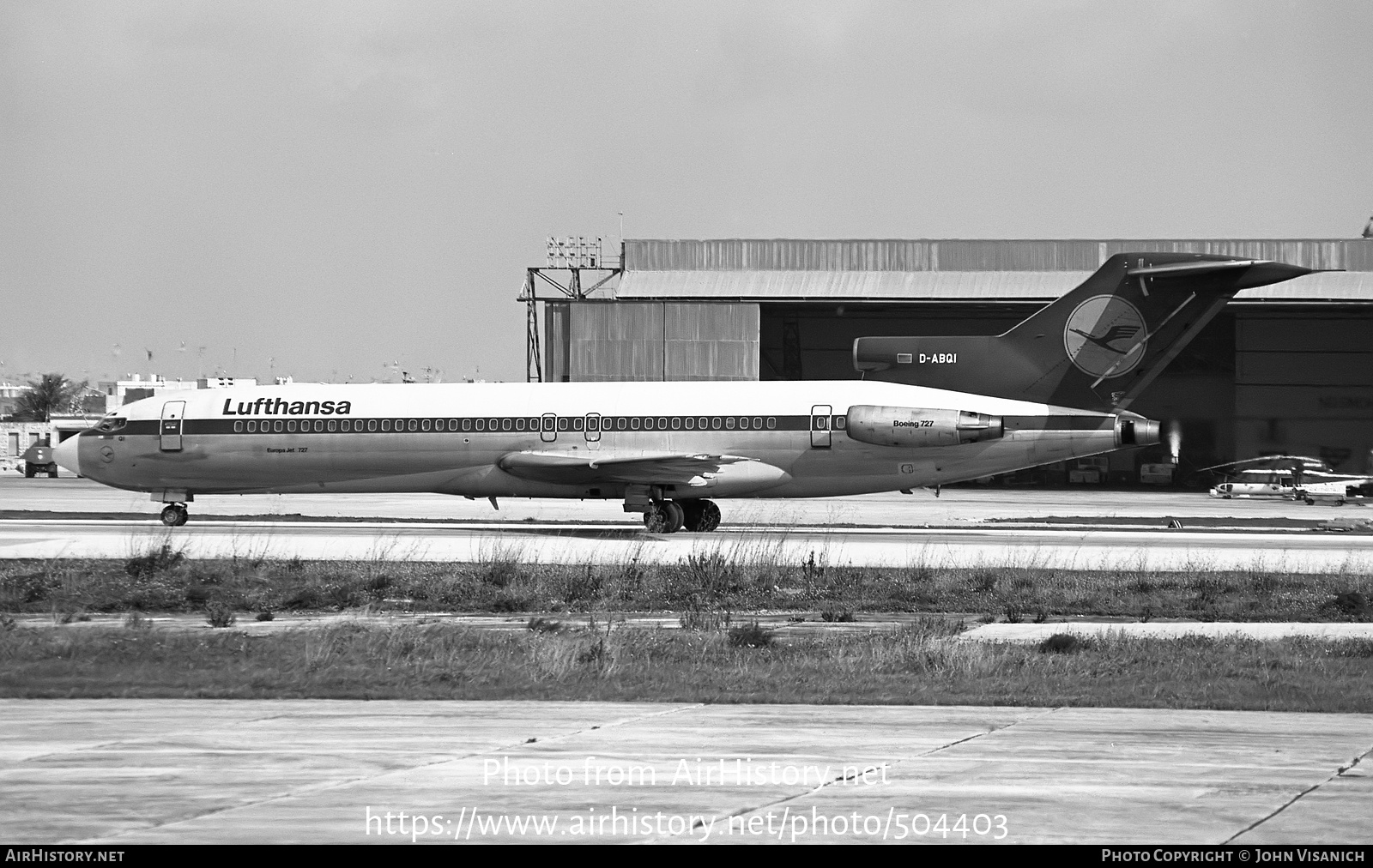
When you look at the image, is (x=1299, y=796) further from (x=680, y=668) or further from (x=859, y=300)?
(x=859, y=300)

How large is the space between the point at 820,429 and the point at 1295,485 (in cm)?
3385

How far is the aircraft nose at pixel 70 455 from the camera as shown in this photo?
3559cm

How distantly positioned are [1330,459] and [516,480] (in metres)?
52.0

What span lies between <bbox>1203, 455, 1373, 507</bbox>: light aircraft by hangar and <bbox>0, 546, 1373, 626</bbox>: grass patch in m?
35.7

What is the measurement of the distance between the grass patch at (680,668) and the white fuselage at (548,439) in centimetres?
1570

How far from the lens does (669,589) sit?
68.2 ft

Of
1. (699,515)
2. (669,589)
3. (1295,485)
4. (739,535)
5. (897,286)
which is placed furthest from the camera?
(897,286)

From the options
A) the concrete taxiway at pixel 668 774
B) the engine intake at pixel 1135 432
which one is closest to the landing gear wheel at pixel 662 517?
the engine intake at pixel 1135 432

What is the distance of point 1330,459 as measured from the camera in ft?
232

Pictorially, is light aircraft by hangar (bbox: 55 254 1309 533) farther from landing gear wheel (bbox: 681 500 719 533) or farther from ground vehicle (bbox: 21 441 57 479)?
ground vehicle (bbox: 21 441 57 479)

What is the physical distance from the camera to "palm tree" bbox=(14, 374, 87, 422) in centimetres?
13550

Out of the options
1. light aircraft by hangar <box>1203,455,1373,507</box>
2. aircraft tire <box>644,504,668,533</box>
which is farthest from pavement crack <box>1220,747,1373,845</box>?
light aircraft by hangar <box>1203,455,1373,507</box>

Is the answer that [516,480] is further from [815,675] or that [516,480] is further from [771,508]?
[815,675]

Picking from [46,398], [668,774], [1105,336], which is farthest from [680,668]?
[46,398]
